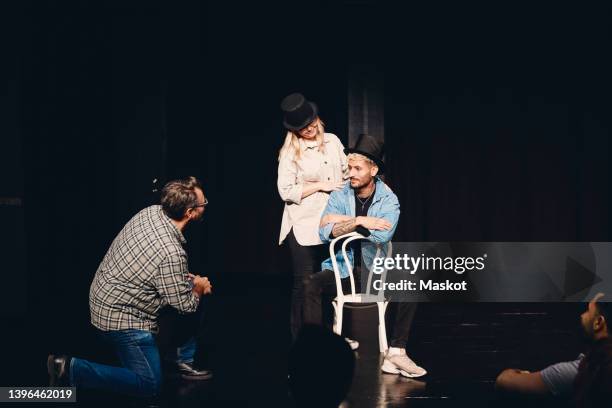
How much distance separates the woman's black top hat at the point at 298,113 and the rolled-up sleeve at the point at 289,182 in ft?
0.67

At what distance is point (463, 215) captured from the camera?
744 cm

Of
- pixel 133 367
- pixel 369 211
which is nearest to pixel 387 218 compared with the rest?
pixel 369 211

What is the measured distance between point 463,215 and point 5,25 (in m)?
4.23

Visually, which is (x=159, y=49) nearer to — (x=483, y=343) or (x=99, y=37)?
(x=99, y=37)

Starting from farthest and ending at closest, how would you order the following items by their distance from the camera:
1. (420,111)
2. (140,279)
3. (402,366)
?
1. (420,111)
2. (402,366)
3. (140,279)

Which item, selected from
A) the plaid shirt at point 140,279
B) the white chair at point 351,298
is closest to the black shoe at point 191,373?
the plaid shirt at point 140,279

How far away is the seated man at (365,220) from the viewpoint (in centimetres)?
427

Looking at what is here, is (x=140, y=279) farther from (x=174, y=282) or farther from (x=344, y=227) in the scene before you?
(x=344, y=227)

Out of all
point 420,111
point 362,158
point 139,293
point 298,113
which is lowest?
point 139,293

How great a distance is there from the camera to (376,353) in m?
4.64

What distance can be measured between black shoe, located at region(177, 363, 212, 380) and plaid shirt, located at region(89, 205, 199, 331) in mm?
534

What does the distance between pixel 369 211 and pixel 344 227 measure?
0.20 meters

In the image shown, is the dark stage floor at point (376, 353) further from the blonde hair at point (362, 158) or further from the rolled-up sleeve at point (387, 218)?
the blonde hair at point (362, 158)

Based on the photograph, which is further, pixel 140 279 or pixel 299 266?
pixel 299 266
